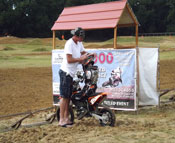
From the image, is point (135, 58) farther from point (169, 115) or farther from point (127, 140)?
point (127, 140)

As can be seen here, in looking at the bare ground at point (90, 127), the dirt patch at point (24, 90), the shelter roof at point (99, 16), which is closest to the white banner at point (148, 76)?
the bare ground at point (90, 127)

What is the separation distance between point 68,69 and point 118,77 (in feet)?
6.57

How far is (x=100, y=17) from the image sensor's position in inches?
351

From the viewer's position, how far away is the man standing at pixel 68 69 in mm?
6695

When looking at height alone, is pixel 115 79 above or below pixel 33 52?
below

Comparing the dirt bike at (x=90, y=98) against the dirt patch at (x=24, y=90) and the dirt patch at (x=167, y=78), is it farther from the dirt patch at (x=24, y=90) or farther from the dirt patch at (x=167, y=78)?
the dirt patch at (x=167, y=78)

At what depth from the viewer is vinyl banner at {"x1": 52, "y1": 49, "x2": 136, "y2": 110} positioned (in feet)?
27.0

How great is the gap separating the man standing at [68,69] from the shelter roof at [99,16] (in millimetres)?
1792

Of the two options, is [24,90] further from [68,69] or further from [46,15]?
[46,15]

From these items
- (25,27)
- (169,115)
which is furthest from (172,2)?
(169,115)

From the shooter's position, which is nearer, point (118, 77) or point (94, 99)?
point (94, 99)

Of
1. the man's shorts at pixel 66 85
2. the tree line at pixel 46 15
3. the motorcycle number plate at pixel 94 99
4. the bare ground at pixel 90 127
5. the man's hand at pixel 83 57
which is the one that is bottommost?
the bare ground at pixel 90 127

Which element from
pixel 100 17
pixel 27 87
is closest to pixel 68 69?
pixel 100 17

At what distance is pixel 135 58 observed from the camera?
8164mm
